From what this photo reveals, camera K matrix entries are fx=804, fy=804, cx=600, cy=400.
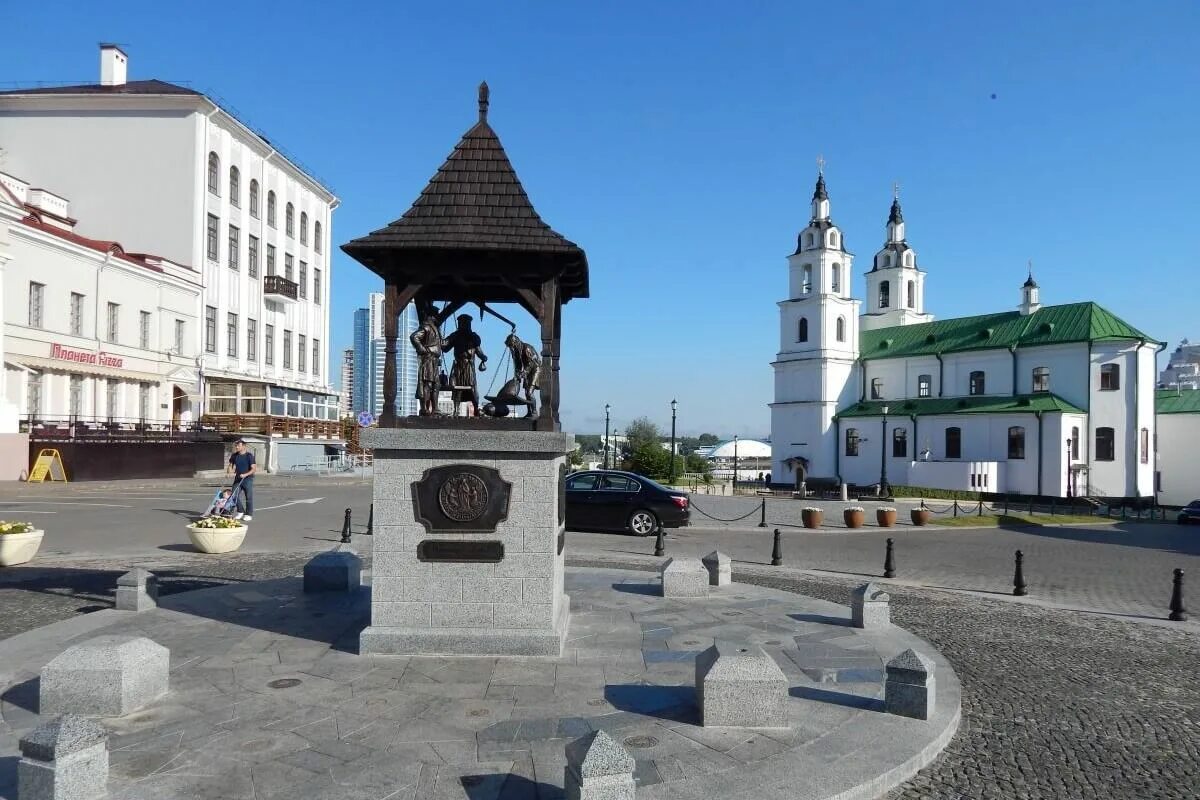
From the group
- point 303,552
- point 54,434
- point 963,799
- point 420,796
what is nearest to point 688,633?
point 963,799

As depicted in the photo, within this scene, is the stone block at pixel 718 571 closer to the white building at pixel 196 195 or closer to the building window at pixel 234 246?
the white building at pixel 196 195

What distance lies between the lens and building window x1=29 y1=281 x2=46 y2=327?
32.5 metres

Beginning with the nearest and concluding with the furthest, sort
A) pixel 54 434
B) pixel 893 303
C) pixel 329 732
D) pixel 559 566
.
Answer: pixel 329 732 → pixel 559 566 → pixel 54 434 → pixel 893 303

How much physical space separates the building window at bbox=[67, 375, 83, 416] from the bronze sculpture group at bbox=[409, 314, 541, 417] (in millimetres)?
32766

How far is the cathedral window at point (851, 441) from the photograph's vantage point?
6178cm

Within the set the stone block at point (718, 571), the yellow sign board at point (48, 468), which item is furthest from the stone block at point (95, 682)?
the yellow sign board at point (48, 468)

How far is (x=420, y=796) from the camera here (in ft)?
15.9

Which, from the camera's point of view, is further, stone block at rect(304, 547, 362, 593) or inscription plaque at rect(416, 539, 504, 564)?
stone block at rect(304, 547, 362, 593)

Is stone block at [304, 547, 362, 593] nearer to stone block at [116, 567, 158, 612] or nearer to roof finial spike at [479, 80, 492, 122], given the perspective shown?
stone block at [116, 567, 158, 612]

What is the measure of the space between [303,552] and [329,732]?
11295mm

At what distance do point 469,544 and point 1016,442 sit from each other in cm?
5358

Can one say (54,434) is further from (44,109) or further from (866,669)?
(866,669)

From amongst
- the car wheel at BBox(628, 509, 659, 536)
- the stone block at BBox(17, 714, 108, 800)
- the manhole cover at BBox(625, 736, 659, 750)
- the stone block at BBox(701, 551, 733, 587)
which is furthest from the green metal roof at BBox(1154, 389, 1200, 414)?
the stone block at BBox(17, 714, 108, 800)

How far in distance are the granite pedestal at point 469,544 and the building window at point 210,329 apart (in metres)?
40.4
